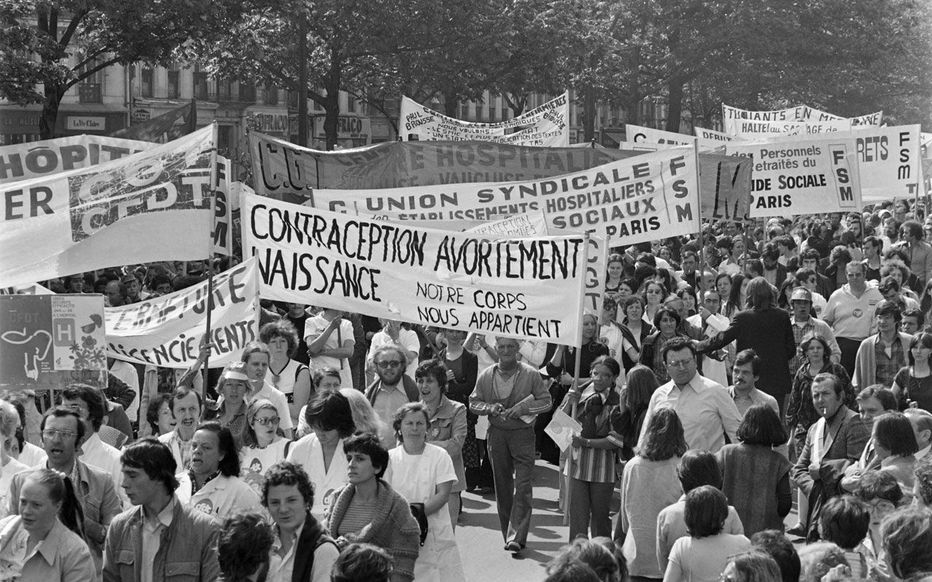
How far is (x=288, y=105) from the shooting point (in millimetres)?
63344

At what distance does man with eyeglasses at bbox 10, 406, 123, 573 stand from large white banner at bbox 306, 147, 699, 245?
239 inches

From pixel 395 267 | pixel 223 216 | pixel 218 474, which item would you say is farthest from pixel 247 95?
pixel 218 474

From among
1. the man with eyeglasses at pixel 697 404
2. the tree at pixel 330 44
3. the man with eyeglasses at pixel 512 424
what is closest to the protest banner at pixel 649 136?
the man with eyeglasses at pixel 512 424

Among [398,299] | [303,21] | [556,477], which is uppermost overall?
[303,21]

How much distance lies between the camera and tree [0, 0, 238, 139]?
26.3 meters

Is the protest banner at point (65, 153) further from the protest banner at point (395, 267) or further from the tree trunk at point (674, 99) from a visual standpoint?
the tree trunk at point (674, 99)

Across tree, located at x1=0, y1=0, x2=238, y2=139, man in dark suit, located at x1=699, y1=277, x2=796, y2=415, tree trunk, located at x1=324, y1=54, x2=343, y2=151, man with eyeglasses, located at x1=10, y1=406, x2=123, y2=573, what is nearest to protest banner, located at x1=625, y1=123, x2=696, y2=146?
tree, located at x1=0, y1=0, x2=238, y2=139

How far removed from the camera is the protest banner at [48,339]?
29.3 feet

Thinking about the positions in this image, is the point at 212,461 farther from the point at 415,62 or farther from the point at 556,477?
the point at 415,62

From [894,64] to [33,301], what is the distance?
165ft

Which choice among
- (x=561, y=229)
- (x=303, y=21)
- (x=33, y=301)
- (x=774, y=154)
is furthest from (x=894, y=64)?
(x=33, y=301)

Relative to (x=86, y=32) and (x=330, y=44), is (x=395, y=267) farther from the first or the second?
(x=330, y=44)

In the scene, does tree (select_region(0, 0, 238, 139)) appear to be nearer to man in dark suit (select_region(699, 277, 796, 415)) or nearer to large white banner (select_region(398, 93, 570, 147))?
large white banner (select_region(398, 93, 570, 147))

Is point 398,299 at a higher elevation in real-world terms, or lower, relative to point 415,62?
lower
